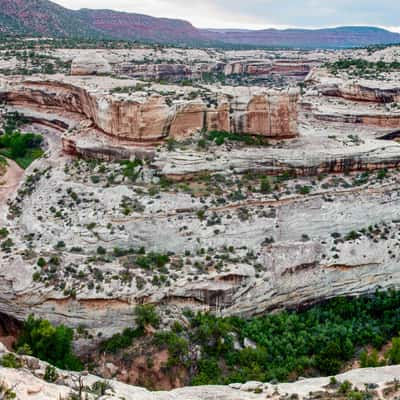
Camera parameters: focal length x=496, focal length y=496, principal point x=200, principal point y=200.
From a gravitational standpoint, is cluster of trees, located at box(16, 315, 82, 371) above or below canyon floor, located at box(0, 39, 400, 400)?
below

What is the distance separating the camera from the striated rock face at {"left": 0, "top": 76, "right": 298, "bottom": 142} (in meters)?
32.5

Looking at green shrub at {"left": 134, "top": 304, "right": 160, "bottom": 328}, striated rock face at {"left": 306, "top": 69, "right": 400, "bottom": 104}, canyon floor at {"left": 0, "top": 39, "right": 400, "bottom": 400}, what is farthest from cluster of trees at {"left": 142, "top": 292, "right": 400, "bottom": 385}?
striated rock face at {"left": 306, "top": 69, "right": 400, "bottom": 104}

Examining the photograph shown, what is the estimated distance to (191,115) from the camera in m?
33.7

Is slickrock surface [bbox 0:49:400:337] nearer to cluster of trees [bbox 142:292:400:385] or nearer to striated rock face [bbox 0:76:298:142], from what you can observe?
striated rock face [bbox 0:76:298:142]

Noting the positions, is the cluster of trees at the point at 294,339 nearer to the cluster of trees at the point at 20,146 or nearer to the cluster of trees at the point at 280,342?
the cluster of trees at the point at 280,342

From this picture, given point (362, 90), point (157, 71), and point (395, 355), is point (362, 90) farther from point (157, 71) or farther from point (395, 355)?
point (157, 71)

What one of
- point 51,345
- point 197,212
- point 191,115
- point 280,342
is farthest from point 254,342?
point 191,115

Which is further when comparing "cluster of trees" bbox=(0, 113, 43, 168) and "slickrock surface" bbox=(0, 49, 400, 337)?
"cluster of trees" bbox=(0, 113, 43, 168)

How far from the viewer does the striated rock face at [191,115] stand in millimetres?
32531

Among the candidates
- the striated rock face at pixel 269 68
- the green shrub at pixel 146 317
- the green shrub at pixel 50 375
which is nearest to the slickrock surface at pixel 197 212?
the green shrub at pixel 146 317

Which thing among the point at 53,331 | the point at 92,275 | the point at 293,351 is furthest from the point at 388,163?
the point at 53,331

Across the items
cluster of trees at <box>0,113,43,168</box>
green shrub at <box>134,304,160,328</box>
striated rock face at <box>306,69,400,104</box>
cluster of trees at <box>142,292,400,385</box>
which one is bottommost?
cluster of trees at <box>142,292,400,385</box>

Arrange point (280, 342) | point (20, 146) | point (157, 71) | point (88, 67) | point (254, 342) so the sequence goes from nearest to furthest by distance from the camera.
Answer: point (280, 342) < point (254, 342) < point (20, 146) < point (88, 67) < point (157, 71)

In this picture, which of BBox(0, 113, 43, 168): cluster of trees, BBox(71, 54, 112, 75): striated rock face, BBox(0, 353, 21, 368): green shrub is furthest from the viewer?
BBox(71, 54, 112, 75): striated rock face
